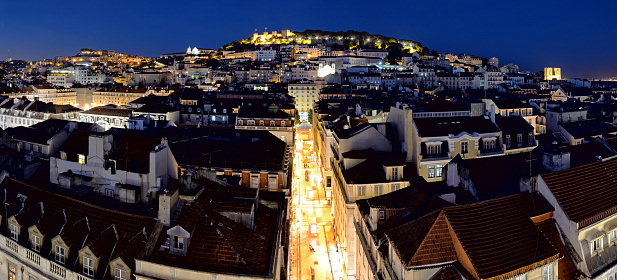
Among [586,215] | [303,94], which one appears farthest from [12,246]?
[303,94]

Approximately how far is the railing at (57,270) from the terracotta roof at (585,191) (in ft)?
68.7

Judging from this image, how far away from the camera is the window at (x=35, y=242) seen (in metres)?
20.8

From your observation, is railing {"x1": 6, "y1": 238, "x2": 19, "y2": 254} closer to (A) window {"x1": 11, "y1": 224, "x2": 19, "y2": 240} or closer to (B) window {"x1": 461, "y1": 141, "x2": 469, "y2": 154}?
(A) window {"x1": 11, "y1": 224, "x2": 19, "y2": 240}

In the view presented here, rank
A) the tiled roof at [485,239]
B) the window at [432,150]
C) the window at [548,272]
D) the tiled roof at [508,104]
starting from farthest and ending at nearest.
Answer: the tiled roof at [508,104] < the window at [432,150] < the window at [548,272] < the tiled roof at [485,239]

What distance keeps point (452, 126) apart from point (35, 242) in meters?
28.9

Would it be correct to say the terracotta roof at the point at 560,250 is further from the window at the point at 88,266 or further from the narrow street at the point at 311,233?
the narrow street at the point at 311,233

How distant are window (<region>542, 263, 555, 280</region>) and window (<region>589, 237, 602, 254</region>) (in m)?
2.52

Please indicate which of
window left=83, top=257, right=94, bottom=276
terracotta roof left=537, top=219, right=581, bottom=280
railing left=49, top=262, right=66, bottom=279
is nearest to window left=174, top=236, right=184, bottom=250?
window left=83, top=257, right=94, bottom=276

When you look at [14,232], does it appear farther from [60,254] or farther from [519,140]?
[519,140]

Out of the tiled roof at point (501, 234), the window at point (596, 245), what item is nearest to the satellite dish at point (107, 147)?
the tiled roof at point (501, 234)

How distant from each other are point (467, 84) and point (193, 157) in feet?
437

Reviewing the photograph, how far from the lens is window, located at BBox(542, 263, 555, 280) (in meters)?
16.5

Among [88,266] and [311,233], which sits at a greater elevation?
[88,266]

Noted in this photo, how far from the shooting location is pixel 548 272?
1669cm
